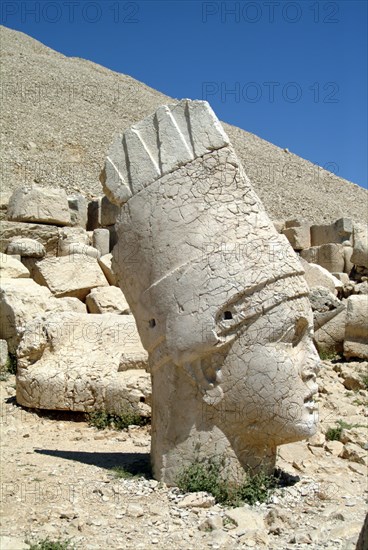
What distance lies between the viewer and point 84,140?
3531 centimetres

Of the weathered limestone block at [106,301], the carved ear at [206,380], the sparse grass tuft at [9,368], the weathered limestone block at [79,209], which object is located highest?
the weathered limestone block at [79,209]

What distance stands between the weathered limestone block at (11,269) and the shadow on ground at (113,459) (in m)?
4.10

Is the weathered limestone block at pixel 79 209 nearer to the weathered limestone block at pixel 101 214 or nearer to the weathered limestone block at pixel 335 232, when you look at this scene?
the weathered limestone block at pixel 101 214

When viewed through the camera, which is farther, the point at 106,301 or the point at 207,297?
the point at 106,301

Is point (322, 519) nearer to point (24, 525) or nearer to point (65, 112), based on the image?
point (24, 525)

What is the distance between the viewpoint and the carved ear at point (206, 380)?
4016 mm

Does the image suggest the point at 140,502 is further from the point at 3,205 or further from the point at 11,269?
the point at 3,205

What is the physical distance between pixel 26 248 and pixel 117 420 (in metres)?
4.83

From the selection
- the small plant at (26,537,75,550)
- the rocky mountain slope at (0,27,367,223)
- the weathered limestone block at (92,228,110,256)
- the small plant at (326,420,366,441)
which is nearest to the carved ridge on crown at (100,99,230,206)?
the small plant at (26,537,75,550)

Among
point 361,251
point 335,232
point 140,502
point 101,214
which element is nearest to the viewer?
point 140,502

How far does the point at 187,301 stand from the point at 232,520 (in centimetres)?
127

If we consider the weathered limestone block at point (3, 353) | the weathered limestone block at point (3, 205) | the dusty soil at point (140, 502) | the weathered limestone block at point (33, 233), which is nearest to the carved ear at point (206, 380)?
the dusty soil at point (140, 502)

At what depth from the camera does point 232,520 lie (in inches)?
148

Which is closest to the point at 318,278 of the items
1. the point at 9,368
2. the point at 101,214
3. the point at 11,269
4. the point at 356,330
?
the point at 356,330
